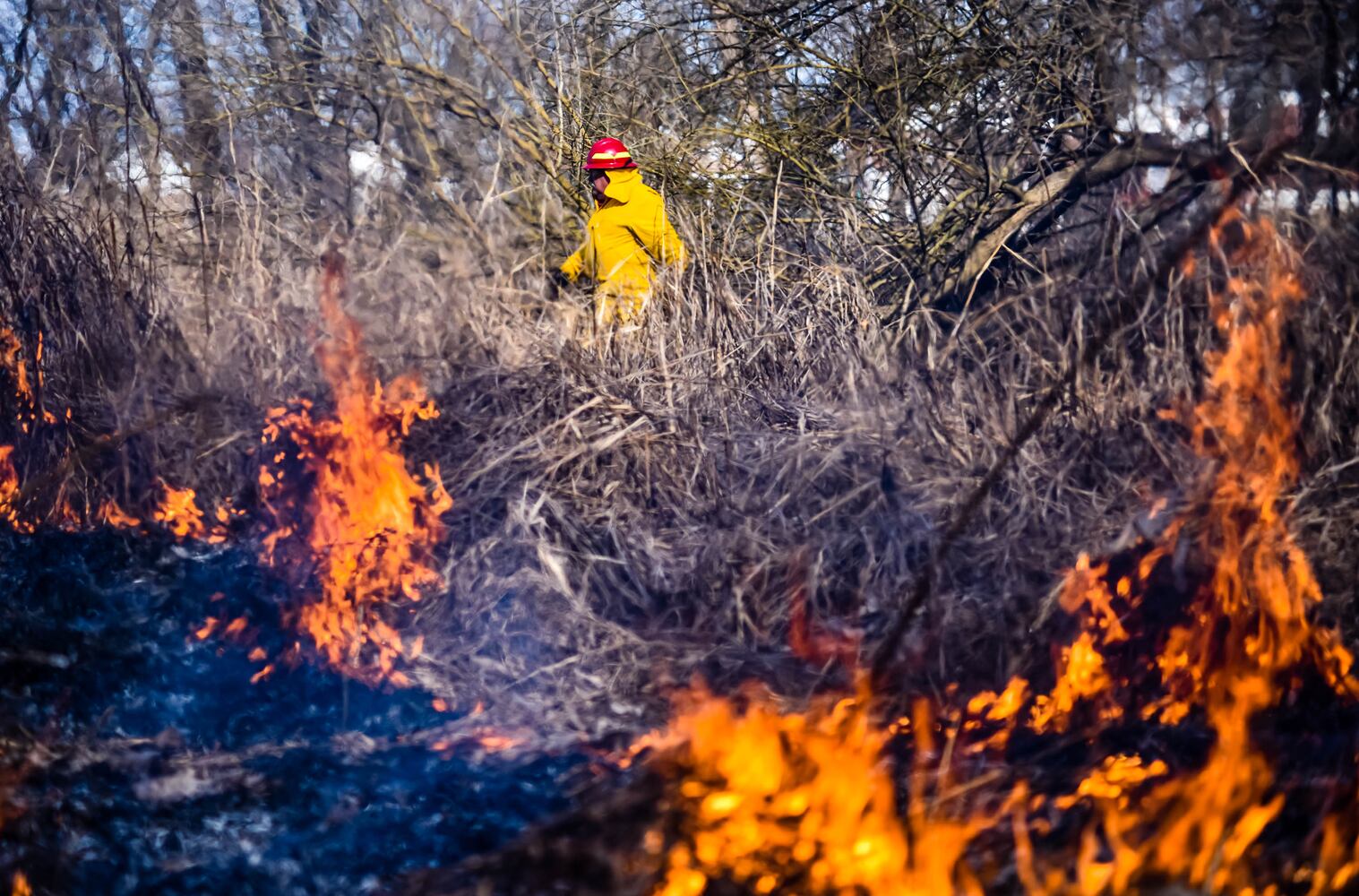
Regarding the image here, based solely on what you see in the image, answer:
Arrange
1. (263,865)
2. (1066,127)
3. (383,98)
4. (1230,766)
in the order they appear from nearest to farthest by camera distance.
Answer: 1. (263,865)
2. (1230,766)
3. (1066,127)
4. (383,98)

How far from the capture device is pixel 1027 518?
371 centimetres

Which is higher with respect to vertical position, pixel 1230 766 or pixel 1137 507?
pixel 1137 507

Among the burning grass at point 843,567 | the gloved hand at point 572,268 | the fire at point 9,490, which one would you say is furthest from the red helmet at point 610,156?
the fire at point 9,490

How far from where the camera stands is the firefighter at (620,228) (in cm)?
525

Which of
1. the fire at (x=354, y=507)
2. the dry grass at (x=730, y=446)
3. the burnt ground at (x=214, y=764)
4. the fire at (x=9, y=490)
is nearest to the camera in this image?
the burnt ground at (x=214, y=764)

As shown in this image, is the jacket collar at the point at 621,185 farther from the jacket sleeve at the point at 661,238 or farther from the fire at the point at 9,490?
the fire at the point at 9,490

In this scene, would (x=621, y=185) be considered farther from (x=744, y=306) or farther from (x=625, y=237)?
(x=744, y=306)

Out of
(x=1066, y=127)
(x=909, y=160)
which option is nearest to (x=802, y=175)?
(x=909, y=160)

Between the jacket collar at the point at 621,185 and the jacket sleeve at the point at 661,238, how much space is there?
0.61 feet

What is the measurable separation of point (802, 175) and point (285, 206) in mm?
2686

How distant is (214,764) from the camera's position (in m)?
3.04

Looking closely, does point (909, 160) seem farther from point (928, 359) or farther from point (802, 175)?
point (928, 359)

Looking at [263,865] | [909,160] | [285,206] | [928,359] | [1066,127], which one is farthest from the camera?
[285,206]

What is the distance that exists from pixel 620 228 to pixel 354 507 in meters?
2.23
